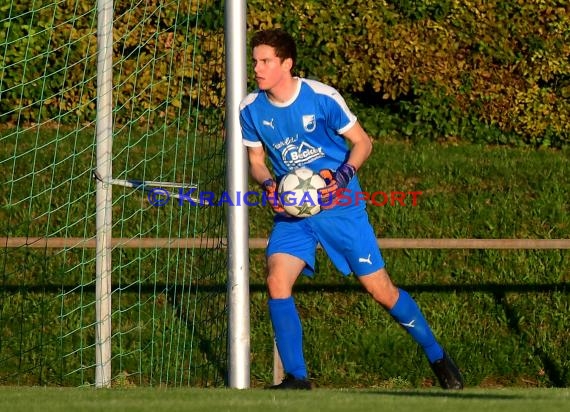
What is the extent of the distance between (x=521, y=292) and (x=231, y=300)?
11.8ft

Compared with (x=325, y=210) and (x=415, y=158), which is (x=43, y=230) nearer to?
(x=415, y=158)

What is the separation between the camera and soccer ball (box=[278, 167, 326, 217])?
6508mm

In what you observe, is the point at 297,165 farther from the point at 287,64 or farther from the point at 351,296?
the point at 351,296

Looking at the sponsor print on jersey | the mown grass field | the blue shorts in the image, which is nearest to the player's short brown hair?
the sponsor print on jersey

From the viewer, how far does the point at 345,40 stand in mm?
11945

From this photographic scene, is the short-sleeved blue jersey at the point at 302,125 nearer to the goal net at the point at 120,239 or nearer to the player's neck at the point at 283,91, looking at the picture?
the player's neck at the point at 283,91

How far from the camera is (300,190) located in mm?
6496

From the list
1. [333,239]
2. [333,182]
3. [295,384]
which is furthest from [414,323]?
[333,182]

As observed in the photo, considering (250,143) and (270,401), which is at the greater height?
(250,143)

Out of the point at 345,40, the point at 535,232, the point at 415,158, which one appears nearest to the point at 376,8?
the point at 345,40

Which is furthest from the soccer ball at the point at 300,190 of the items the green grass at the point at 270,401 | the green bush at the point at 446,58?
the green bush at the point at 446,58

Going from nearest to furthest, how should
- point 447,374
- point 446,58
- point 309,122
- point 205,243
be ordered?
point 309,122
point 447,374
point 205,243
point 446,58

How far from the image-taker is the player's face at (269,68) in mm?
6676

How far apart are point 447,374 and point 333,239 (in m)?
0.92
